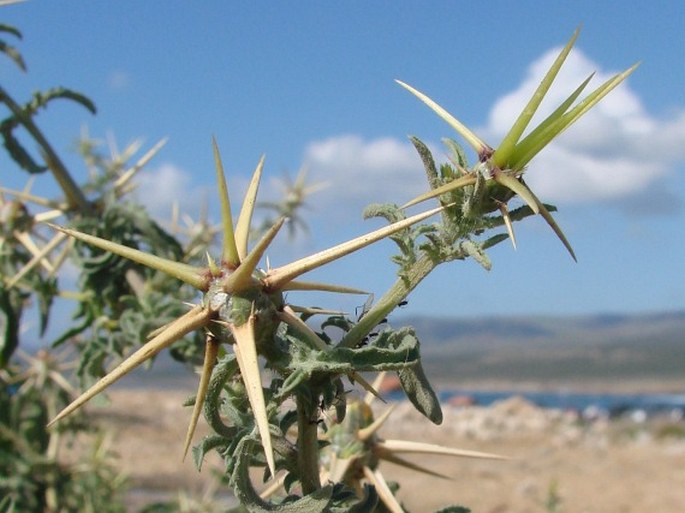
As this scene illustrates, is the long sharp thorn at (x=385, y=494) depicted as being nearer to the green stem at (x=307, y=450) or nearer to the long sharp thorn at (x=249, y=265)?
the green stem at (x=307, y=450)

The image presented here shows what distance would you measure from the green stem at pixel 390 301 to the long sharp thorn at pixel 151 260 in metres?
0.30

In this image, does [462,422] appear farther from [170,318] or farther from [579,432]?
[170,318]

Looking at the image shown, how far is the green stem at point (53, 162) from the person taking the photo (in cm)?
317

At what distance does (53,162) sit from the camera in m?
3.20

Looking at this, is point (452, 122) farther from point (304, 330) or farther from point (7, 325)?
point (7, 325)

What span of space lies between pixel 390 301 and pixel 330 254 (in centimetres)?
26

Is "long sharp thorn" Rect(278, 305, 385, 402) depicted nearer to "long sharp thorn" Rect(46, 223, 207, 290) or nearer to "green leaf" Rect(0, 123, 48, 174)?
"long sharp thorn" Rect(46, 223, 207, 290)

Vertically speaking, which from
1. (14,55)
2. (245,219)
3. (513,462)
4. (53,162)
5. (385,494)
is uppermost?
(14,55)

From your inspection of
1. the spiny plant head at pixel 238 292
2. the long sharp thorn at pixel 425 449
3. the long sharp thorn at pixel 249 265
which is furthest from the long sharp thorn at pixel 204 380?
the long sharp thorn at pixel 425 449

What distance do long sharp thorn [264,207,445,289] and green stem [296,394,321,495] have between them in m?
0.29

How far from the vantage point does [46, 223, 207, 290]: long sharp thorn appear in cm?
127

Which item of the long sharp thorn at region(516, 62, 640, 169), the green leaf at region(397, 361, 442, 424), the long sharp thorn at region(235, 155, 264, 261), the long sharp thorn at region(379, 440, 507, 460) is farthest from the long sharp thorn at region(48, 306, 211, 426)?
the long sharp thorn at region(379, 440, 507, 460)

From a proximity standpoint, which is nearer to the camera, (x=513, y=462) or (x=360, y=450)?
(x=360, y=450)

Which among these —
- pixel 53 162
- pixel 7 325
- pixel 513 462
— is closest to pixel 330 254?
pixel 53 162
